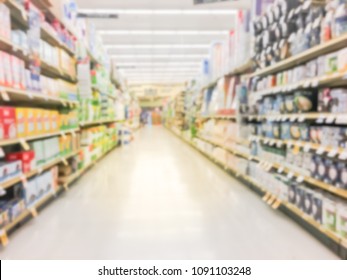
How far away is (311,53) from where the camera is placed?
280 centimetres

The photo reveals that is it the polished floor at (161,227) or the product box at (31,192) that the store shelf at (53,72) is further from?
the polished floor at (161,227)

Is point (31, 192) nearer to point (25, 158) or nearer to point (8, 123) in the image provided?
point (25, 158)

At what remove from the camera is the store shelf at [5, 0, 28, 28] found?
9.23 feet

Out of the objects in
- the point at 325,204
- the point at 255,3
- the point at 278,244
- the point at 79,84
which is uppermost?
the point at 255,3

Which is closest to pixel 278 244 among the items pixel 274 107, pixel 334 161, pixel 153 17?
pixel 334 161

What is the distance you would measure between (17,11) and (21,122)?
1060mm

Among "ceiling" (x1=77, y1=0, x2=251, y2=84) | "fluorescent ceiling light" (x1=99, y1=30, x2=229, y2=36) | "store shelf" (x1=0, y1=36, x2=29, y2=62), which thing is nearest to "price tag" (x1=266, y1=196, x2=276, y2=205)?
"store shelf" (x1=0, y1=36, x2=29, y2=62)

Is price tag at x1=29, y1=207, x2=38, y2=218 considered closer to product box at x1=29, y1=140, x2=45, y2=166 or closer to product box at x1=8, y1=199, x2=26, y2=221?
product box at x1=8, y1=199, x2=26, y2=221

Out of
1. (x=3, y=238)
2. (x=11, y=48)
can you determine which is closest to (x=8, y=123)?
(x=11, y=48)

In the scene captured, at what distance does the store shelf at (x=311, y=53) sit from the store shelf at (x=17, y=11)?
2552mm

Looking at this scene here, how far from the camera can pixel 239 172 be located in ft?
16.1
